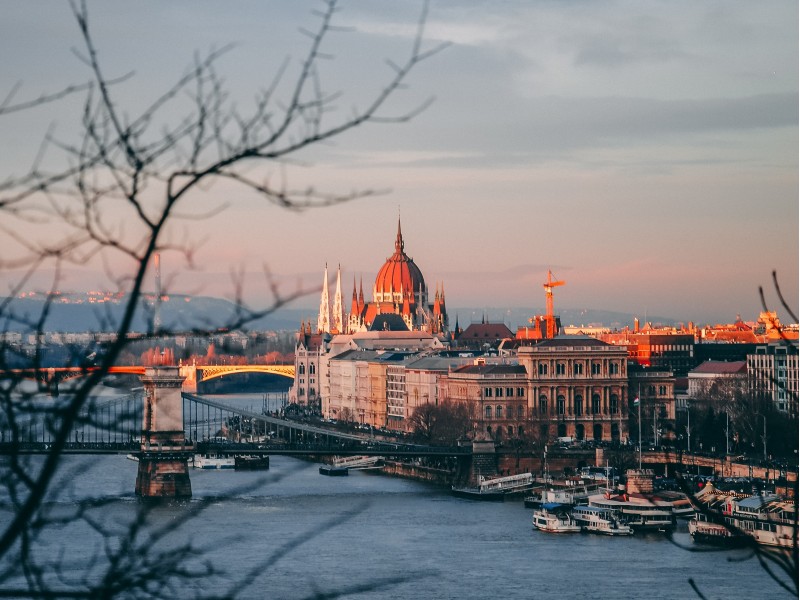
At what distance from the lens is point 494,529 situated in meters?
30.6

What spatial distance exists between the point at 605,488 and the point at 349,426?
23747mm

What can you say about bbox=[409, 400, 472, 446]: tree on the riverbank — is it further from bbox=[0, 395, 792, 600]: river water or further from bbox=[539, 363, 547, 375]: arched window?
bbox=[0, 395, 792, 600]: river water

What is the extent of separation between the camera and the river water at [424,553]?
22.4m

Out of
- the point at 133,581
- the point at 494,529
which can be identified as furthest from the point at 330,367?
the point at 133,581

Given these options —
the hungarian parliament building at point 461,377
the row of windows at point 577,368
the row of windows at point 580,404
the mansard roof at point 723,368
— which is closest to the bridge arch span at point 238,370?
the hungarian parliament building at point 461,377

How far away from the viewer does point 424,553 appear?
85.3ft

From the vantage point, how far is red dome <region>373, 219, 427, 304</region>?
94.1 metres

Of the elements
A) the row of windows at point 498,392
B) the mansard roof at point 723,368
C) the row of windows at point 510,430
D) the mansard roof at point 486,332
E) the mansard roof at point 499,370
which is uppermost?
the mansard roof at point 486,332

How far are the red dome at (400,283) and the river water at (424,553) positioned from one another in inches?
2250

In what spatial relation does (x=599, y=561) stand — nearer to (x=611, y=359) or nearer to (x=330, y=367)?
(x=611, y=359)

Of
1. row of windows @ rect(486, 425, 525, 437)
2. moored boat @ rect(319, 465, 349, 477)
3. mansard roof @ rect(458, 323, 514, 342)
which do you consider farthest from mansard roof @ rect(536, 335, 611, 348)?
mansard roof @ rect(458, 323, 514, 342)

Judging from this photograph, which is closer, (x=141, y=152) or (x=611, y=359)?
(x=141, y=152)

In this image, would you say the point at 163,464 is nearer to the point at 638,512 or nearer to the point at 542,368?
the point at 638,512

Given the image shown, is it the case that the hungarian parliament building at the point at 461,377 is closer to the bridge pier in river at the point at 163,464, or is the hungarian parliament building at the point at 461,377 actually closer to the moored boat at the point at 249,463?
the moored boat at the point at 249,463
